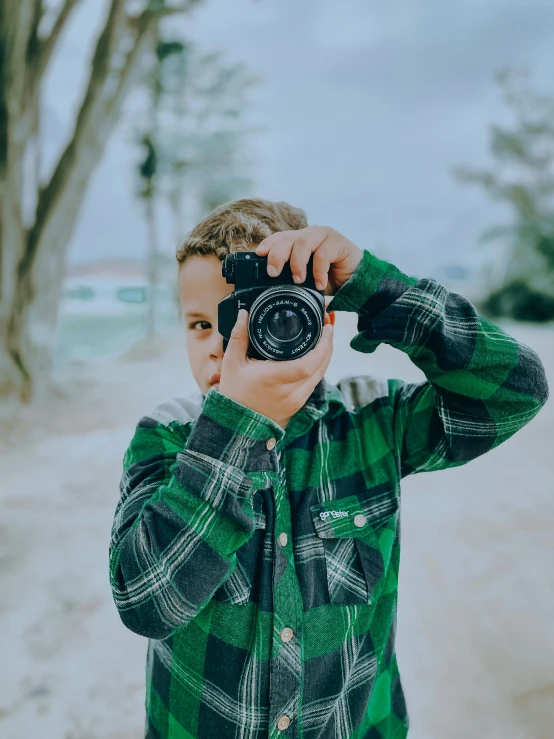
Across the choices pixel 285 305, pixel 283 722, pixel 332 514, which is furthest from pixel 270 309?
pixel 283 722

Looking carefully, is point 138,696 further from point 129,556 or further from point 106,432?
point 106,432

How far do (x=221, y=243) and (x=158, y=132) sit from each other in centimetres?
323

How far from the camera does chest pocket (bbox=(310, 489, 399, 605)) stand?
54cm

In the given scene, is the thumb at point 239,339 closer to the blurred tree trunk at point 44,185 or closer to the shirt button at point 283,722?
the shirt button at point 283,722

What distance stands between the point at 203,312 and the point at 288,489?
0.65 ft

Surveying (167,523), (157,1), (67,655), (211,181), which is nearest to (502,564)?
(67,655)

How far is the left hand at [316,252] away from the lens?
1.62 ft

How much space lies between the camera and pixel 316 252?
1.68 feet

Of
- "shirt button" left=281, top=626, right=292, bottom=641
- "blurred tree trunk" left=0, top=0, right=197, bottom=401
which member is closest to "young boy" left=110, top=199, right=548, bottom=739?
"shirt button" left=281, top=626, right=292, bottom=641

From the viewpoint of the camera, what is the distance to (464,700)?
1.00 meters

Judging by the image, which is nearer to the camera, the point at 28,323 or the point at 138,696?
the point at 138,696

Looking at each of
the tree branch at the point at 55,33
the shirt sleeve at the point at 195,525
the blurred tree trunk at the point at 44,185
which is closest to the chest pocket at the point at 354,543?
the shirt sleeve at the point at 195,525

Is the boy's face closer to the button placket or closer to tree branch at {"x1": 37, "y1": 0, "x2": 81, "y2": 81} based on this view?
the button placket

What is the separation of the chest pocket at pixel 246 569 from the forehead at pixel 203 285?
20 centimetres
